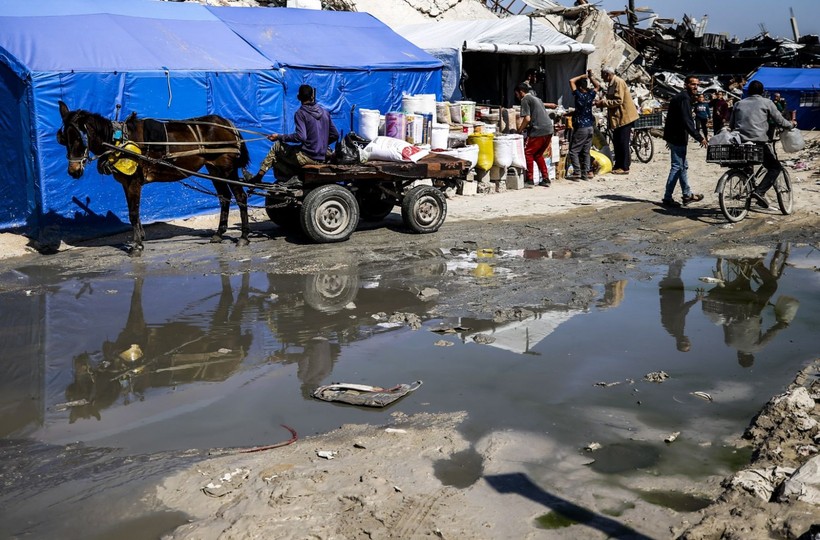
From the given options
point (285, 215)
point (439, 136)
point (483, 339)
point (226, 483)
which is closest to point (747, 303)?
point (483, 339)

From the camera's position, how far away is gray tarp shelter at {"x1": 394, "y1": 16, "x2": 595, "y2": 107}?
67.4 ft

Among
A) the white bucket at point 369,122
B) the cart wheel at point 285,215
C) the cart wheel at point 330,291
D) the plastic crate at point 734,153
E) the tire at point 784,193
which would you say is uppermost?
the white bucket at point 369,122

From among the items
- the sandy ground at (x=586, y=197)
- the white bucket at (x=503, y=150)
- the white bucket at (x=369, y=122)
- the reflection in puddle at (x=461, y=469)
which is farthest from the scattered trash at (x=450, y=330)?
the white bucket at (x=503, y=150)

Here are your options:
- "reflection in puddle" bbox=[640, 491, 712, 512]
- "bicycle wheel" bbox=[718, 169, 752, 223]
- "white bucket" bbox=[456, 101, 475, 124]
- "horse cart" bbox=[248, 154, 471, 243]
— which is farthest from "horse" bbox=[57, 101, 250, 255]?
"reflection in puddle" bbox=[640, 491, 712, 512]

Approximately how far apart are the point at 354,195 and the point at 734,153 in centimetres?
559

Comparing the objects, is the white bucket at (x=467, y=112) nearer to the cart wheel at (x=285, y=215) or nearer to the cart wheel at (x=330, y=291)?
the cart wheel at (x=285, y=215)

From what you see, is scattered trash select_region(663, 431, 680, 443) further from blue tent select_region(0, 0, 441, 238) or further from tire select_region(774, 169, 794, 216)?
tire select_region(774, 169, 794, 216)

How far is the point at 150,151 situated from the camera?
11469 millimetres

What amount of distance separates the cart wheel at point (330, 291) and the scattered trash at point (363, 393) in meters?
2.25

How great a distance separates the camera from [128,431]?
6.11 metres

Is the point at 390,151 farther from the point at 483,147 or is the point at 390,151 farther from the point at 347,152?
the point at 483,147

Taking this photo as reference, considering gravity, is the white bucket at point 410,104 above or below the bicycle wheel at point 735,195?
above

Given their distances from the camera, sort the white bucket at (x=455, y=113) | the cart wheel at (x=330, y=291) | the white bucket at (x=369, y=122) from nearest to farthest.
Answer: the cart wheel at (x=330, y=291)
the white bucket at (x=369, y=122)
the white bucket at (x=455, y=113)

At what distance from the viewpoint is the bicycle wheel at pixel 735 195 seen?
42.9ft
